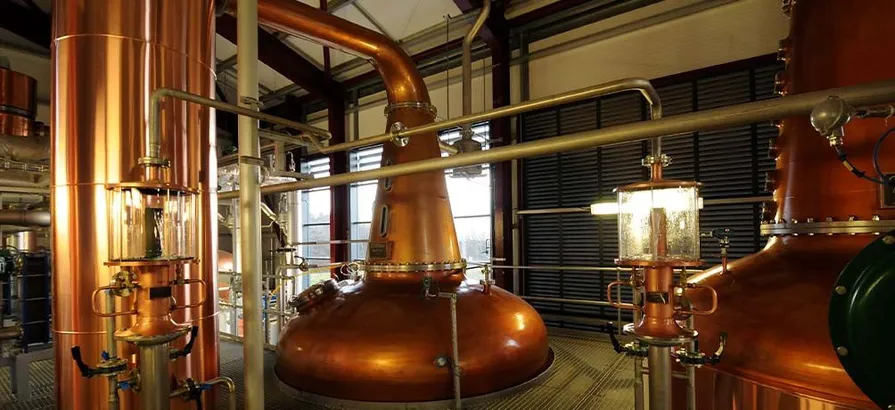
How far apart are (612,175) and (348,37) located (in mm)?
3146

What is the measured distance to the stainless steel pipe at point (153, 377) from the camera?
155 centimetres

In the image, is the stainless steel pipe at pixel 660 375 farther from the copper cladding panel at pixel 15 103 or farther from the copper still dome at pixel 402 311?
the copper cladding panel at pixel 15 103

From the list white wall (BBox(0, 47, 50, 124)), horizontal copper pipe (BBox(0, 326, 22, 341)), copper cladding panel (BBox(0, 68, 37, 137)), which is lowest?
horizontal copper pipe (BBox(0, 326, 22, 341))

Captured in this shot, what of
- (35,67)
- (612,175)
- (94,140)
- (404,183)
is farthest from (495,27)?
(35,67)

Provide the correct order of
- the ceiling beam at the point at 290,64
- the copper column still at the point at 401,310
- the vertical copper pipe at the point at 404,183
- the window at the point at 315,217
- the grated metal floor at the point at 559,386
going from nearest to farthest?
the copper column still at the point at 401,310 → the grated metal floor at the point at 559,386 → the vertical copper pipe at the point at 404,183 → the ceiling beam at the point at 290,64 → the window at the point at 315,217

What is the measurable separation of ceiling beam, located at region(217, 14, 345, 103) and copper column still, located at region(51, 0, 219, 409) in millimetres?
3879

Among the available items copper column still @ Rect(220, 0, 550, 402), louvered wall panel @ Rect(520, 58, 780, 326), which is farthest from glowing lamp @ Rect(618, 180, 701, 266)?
louvered wall panel @ Rect(520, 58, 780, 326)

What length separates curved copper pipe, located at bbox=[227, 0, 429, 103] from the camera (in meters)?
2.72

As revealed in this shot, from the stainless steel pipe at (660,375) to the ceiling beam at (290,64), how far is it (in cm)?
589

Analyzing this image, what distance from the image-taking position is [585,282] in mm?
4922

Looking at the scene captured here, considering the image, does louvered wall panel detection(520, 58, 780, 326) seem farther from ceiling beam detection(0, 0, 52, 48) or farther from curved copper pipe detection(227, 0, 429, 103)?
ceiling beam detection(0, 0, 52, 48)

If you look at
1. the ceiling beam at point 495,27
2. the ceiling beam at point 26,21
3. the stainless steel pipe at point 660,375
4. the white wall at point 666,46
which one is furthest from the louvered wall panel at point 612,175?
the ceiling beam at point 26,21

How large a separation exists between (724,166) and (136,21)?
465cm

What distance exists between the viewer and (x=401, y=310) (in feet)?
8.88
